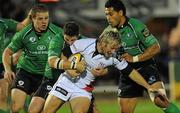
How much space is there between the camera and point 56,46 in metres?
13.4

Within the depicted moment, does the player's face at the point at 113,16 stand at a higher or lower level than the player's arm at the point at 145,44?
higher

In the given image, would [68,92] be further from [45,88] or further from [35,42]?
[35,42]

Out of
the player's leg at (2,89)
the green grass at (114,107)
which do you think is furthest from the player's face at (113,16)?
the green grass at (114,107)

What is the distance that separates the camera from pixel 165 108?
46.8ft

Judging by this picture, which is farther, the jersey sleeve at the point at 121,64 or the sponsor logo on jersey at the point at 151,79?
the sponsor logo on jersey at the point at 151,79

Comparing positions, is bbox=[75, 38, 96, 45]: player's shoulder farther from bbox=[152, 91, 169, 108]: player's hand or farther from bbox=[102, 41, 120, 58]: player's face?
bbox=[152, 91, 169, 108]: player's hand

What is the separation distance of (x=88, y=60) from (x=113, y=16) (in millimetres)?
1564

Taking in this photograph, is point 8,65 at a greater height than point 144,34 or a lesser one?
lesser

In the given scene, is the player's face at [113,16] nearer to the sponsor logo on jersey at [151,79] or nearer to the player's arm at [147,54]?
the player's arm at [147,54]

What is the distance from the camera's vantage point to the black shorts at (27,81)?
48.4ft

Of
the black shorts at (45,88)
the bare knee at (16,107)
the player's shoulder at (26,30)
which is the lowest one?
the bare knee at (16,107)

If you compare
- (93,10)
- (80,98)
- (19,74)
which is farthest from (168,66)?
(80,98)

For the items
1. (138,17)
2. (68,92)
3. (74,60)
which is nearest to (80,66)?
(74,60)

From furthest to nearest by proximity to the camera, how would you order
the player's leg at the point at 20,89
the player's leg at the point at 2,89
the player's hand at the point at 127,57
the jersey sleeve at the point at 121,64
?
the player's leg at the point at 2,89
the player's leg at the point at 20,89
the player's hand at the point at 127,57
the jersey sleeve at the point at 121,64
